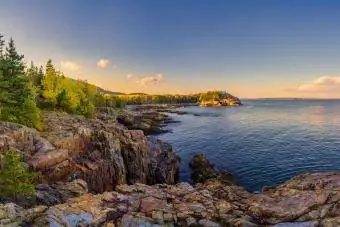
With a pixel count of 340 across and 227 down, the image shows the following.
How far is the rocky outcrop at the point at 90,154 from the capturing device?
31203 mm

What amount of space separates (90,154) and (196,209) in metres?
21.8

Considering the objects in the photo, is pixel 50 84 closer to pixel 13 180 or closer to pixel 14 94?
pixel 14 94

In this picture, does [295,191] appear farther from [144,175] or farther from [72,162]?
[144,175]

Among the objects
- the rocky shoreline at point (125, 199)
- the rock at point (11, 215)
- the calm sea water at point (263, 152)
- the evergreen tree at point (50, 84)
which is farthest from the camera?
the evergreen tree at point (50, 84)

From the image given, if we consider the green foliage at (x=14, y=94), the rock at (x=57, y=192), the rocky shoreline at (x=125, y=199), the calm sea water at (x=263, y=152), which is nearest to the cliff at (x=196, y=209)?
the rocky shoreline at (x=125, y=199)

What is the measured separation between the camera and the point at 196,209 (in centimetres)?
2173

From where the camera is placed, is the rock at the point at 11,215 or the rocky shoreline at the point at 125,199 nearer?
the rock at the point at 11,215

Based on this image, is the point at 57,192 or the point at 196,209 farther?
the point at 57,192

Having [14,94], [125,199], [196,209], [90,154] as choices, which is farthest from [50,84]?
[196,209]

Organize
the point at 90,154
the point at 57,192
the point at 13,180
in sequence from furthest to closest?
the point at 90,154, the point at 57,192, the point at 13,180

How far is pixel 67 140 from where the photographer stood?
37219mm

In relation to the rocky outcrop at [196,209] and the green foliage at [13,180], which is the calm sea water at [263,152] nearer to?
the rocky outcrop at [196,209]

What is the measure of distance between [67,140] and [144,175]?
1462 centimetres

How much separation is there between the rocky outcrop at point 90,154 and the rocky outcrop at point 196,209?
Answer: 10.9 metres
